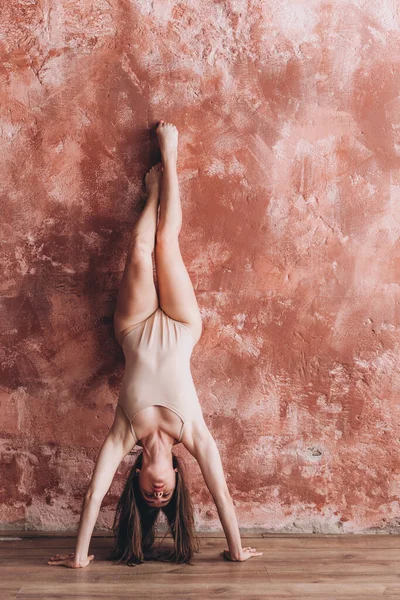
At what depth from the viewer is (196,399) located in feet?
9.79

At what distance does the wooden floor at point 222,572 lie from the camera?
2.48m

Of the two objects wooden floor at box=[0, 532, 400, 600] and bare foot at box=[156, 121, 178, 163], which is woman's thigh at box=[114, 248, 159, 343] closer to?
bare foot at box=[156, 121, 178, 163]

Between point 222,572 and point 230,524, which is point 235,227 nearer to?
point 230,524

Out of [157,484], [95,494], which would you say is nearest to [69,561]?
[95,494]

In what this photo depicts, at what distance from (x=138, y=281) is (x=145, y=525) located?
1127 millimetres

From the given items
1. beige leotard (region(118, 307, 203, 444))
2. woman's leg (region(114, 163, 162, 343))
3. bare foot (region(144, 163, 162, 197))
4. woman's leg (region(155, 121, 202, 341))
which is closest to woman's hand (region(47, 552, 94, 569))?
beige leotard (region(118, 307, 203, 444))

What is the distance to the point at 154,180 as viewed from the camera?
10.4 feet

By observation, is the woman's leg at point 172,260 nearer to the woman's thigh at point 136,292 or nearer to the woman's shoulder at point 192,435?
the woman's thigh at point 136,292

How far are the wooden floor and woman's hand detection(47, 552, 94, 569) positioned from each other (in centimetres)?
2

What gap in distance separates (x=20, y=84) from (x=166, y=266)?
1227 mm

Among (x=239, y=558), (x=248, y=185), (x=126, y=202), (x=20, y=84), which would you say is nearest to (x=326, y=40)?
(x=248, y=185)

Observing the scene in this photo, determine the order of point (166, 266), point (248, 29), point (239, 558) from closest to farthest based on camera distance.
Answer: point (239, 558)
point (166, 266)
point (248, 29)

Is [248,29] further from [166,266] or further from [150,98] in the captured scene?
[166,266]

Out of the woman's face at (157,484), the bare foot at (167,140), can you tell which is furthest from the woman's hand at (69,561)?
the bare foot at (167,140)
